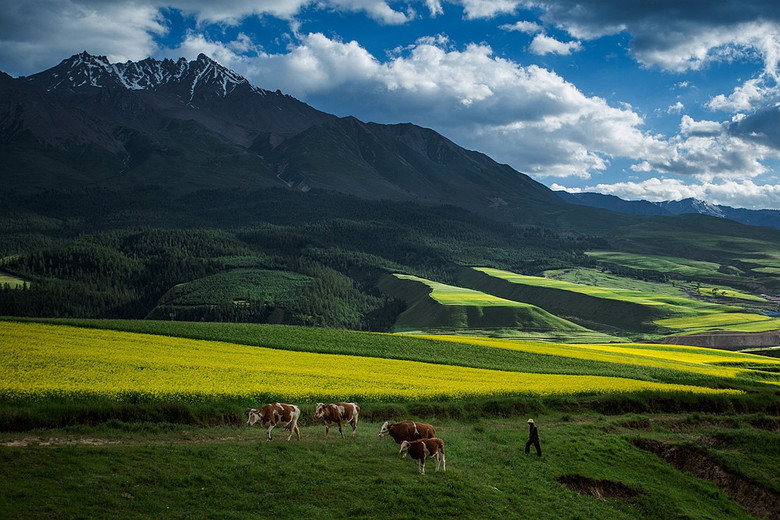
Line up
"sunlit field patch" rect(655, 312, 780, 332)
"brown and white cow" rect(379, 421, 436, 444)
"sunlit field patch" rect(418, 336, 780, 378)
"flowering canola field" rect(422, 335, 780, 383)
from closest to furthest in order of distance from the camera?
"brown and white cow" rect(379, 421, 436, 444), "flowering canola field" rect(422, 335, 780, 383), "sunlit field patch" rect(418, 336, 780, 378), "sunlit field patch" rect(655, 312, 780, 332)

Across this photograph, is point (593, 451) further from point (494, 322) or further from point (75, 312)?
point (75, 312)

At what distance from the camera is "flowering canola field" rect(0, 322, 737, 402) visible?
38.2m

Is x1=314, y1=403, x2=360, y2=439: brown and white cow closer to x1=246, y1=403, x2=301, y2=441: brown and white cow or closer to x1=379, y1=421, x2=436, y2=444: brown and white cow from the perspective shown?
x1=246, y1=403, x2=301, y2=441: brown and white cow

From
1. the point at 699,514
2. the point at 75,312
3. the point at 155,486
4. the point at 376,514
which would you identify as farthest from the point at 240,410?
the point at 75,312

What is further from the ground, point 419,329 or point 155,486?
point 155,486

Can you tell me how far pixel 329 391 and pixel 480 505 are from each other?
20.9m

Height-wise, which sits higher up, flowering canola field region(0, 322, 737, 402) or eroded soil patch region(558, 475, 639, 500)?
flowering canola field region(0, 322, 737, 402)

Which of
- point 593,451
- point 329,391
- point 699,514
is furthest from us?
point 329,391

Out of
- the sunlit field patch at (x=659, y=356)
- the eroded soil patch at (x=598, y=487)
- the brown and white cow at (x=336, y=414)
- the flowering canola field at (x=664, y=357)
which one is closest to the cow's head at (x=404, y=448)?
the brown and white cow at (x=336, y=414)

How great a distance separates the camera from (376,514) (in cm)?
2277

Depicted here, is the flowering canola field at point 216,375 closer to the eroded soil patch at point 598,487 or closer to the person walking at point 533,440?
the person walking at point 533,440

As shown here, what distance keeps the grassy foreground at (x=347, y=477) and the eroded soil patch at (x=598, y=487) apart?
0.08 meters

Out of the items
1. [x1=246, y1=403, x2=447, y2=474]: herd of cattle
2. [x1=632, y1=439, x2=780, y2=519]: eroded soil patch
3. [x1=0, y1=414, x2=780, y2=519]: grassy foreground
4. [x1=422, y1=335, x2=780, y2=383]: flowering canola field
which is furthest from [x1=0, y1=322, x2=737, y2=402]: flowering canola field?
[x1=422, y1=335, x2=780, y2=383]: flowering canola field

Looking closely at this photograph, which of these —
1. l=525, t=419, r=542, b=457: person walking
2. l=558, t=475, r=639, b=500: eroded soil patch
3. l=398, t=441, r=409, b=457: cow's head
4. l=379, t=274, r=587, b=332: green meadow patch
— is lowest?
l=379, t=274, r=587, b=332: green meadow patch
